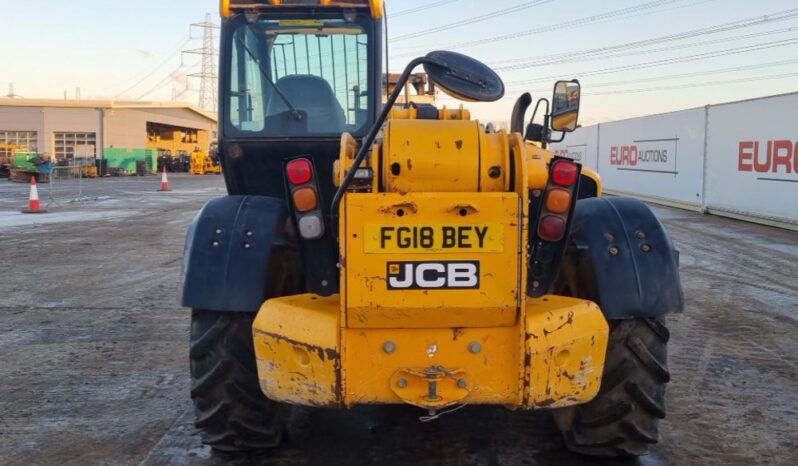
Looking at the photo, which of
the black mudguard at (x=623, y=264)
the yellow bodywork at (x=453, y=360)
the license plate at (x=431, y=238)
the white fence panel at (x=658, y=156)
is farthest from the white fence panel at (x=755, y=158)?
the license plate at (x=431, y=238)

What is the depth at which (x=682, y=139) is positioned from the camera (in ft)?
65.5

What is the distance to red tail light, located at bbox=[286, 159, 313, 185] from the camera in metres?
3.35

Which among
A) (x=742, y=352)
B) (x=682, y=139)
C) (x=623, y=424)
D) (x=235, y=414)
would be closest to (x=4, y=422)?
(x=235, y=414)

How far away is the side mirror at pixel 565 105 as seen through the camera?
4566mm

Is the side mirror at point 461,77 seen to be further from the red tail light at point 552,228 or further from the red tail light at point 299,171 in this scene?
the red tail light at point 299,171

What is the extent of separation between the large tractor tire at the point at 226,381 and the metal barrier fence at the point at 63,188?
66.9 ft

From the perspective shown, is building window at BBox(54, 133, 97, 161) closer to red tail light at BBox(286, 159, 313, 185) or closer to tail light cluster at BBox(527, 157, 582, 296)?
red tail light at BBox(286, 159, 313, 185)

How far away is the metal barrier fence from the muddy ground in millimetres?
14251

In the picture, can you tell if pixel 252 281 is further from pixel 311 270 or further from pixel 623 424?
pixel 623 424

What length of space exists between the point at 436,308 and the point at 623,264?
98cm

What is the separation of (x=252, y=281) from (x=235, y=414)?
68 centimetres

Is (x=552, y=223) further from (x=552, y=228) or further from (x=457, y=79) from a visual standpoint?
(x=457, y=79)

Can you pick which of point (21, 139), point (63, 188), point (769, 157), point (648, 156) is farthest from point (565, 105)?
point (21, 139)

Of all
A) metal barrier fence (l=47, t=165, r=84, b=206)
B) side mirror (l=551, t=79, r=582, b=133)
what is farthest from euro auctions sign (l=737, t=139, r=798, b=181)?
metal barrier fence (l=47, t=165, r=84, b=206)
